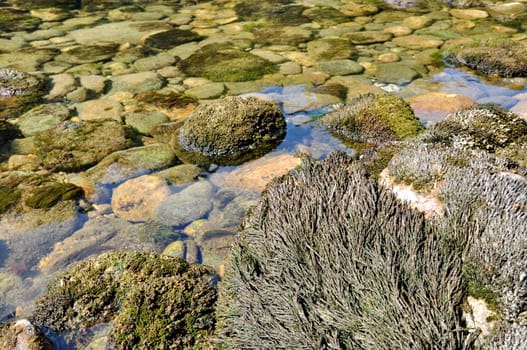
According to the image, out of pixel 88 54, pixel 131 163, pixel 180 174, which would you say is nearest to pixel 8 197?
pixel 131 163

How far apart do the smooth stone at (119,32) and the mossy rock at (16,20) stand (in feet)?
4.88

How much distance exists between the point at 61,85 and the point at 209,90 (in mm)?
2670

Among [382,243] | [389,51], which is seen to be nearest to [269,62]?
[389,51]

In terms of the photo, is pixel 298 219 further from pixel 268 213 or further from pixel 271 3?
pixel 271 3

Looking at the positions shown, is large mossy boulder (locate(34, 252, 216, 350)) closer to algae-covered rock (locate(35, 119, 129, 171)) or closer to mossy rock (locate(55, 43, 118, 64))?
algae-covered rock (locate(35, 119, 129, 171))

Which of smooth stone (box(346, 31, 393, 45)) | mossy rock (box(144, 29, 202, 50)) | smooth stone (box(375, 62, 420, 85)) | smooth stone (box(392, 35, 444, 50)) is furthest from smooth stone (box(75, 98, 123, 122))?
smooth stone (box(392, 35, 444, 50))

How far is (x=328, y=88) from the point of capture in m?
7.79

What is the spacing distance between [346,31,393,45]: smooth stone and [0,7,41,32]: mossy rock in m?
7.89

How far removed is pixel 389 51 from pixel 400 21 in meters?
2.23

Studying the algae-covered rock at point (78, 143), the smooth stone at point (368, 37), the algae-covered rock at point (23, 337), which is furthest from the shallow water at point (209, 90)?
the algae-covered rock at point (23, 337)

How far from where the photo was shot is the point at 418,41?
32.0 feet

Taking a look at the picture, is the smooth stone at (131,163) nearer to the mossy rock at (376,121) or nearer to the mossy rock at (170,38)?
the mossy rock at (376,121)

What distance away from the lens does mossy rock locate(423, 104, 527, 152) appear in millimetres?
5316

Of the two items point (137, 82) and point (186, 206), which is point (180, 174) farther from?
point (137, 82)
